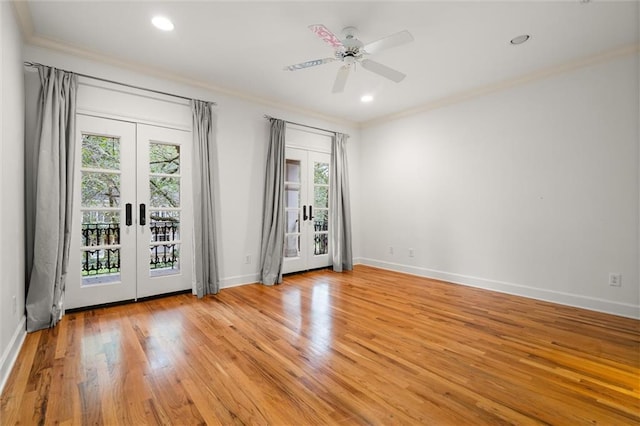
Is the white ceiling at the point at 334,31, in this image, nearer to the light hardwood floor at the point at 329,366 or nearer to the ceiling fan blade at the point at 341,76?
the ceiling fan blade at the point at 341,76

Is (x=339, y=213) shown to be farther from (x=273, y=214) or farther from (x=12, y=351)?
(x=12, y=351)

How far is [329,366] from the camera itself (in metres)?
2.25

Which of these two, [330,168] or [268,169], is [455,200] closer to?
[330,168]

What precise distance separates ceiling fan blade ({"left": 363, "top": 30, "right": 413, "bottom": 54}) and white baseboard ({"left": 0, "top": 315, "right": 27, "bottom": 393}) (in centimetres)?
366

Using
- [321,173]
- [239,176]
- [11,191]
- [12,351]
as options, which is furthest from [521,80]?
[12,351]

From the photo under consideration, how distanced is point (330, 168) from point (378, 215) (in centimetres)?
131

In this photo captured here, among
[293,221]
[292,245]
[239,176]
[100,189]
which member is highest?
[239,176]

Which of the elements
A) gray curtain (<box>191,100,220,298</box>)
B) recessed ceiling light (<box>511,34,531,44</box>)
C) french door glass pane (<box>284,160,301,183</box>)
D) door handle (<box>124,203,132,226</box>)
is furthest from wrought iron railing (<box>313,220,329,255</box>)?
recessed ceiling light (<box>511,34,531,44</box>)

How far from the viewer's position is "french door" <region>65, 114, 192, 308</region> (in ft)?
11.3

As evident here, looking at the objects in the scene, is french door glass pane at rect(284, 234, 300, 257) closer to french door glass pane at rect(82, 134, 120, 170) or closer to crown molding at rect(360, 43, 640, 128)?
french door glass pane at rect(82, 134, 120, 170)

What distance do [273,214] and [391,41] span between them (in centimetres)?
297

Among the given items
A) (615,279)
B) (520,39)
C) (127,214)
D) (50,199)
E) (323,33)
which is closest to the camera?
(323,33)

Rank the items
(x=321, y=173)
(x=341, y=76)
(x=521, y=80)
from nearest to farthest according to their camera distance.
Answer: (x=341, y=76) < (x=521, y=80) < (x=321, y=173)

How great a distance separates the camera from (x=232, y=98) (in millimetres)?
4582
